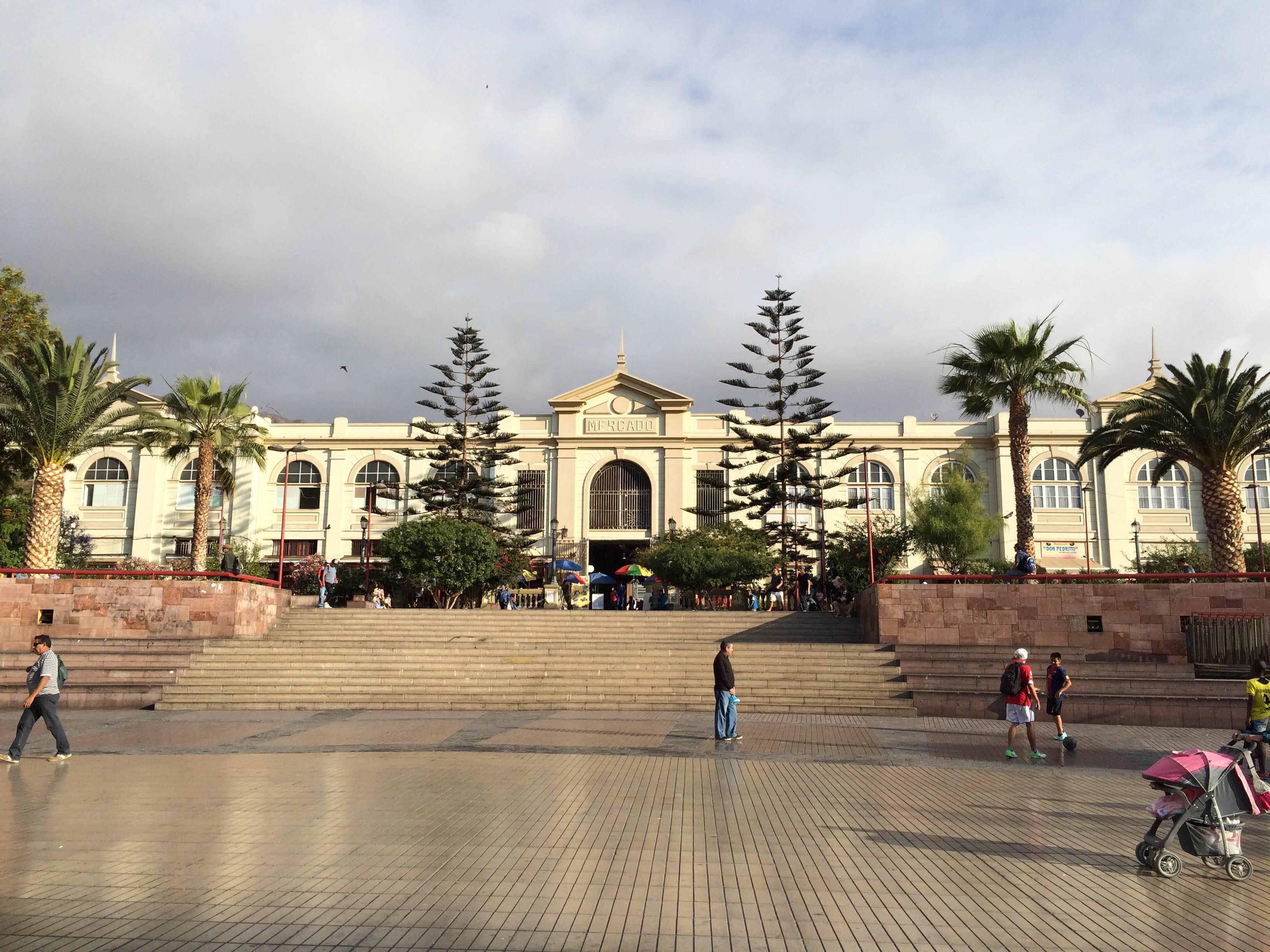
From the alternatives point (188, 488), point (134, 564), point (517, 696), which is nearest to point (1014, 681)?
point (517, 696)

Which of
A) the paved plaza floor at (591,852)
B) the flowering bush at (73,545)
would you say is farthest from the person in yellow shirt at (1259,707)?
the flowering bush at (73,545)

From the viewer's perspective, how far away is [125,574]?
69.2 ft

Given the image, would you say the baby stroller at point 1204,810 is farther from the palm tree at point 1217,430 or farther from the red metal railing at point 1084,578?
the palm tree at point 1217,430

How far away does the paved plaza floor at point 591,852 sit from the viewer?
4.80 metres

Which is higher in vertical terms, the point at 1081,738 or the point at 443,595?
the point at 443,595

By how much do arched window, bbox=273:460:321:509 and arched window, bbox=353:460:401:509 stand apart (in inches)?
68.2

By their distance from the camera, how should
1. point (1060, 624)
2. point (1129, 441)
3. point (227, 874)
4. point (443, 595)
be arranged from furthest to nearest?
point (443, 595)
point (1129, 441)
point (1060, 624)
point (227, 874)

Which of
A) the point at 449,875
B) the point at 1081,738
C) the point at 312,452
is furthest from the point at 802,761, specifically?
the point at 312,452

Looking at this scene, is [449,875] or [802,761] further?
[802,761]

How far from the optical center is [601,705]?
16.2m

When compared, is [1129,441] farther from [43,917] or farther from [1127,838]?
[43,917]

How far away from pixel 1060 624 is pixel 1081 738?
677 cm

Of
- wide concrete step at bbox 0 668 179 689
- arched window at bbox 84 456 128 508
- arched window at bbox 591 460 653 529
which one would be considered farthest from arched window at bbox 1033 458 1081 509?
arched window at bbox 84 456 128 508

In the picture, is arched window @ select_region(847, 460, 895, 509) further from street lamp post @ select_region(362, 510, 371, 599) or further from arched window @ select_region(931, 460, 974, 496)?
street lamp post @ select_region(362, 510, 371, 599)
